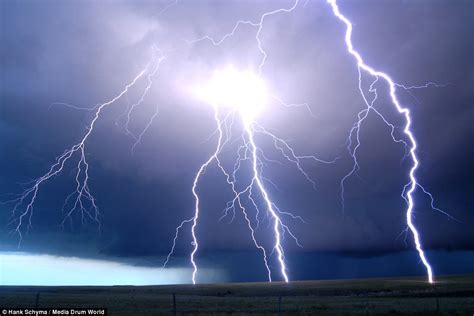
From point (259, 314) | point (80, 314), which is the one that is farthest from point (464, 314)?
point (80, 314)

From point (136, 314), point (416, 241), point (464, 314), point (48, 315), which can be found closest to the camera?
point (48, 315)

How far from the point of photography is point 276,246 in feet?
100.0

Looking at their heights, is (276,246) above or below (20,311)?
above

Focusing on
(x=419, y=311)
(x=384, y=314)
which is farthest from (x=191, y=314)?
(x=419, y=311)

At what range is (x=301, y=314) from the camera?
719 inches

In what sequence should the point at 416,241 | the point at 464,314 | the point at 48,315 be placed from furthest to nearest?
the point at 416,241 → the point at 464,314 → the point at 48,315

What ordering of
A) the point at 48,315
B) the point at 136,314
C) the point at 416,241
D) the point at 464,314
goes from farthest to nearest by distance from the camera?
1. the point at 416,241
2. the point at 136,314
3. the point at 464,314
4. the point at 48,315

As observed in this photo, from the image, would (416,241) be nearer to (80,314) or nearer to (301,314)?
(301,314)

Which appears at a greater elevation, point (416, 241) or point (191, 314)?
point (416, 241)

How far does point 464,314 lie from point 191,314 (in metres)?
10.6

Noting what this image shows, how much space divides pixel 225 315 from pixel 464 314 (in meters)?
9.17

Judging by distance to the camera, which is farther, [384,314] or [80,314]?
[384,314]

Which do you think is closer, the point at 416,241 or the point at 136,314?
the point at 136,314

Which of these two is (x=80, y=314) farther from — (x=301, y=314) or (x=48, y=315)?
(x=301, y=314)
